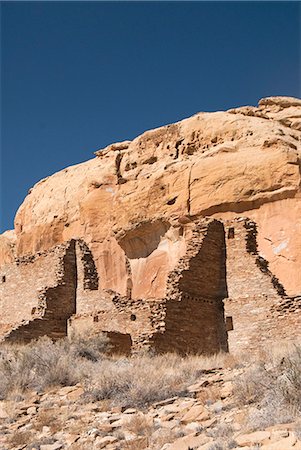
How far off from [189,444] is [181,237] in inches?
776

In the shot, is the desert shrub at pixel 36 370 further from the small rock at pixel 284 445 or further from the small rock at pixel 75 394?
the small rock at pixel 284 445

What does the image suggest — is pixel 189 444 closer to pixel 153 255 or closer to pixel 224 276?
pixel 224 276

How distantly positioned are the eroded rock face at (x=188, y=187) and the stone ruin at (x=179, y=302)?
2160 mm

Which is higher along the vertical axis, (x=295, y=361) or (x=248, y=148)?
(x=248, y=148)

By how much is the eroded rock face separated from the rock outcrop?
5cm

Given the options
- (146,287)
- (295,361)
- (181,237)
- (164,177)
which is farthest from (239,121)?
(295,361)

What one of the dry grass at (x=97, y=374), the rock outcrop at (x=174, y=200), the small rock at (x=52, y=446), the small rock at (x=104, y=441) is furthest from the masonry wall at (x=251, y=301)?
the small rock at (x=52, y=446)

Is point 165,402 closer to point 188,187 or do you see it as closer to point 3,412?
point 3,412

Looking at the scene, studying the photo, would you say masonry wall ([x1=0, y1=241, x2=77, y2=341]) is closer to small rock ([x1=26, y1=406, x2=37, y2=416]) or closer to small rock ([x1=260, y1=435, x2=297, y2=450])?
Answer: small rock ([x1=26, y1=406, x2=37, y2=416])

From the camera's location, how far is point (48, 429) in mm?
9836

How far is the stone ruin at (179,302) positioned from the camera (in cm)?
1730

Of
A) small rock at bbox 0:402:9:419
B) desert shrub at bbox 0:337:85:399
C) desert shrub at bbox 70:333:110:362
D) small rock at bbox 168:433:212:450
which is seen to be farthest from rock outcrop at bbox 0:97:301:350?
small rock at bbox 168:433:212:450

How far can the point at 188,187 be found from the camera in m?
26.9

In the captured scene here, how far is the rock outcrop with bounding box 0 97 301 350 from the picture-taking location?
24.4 meters
